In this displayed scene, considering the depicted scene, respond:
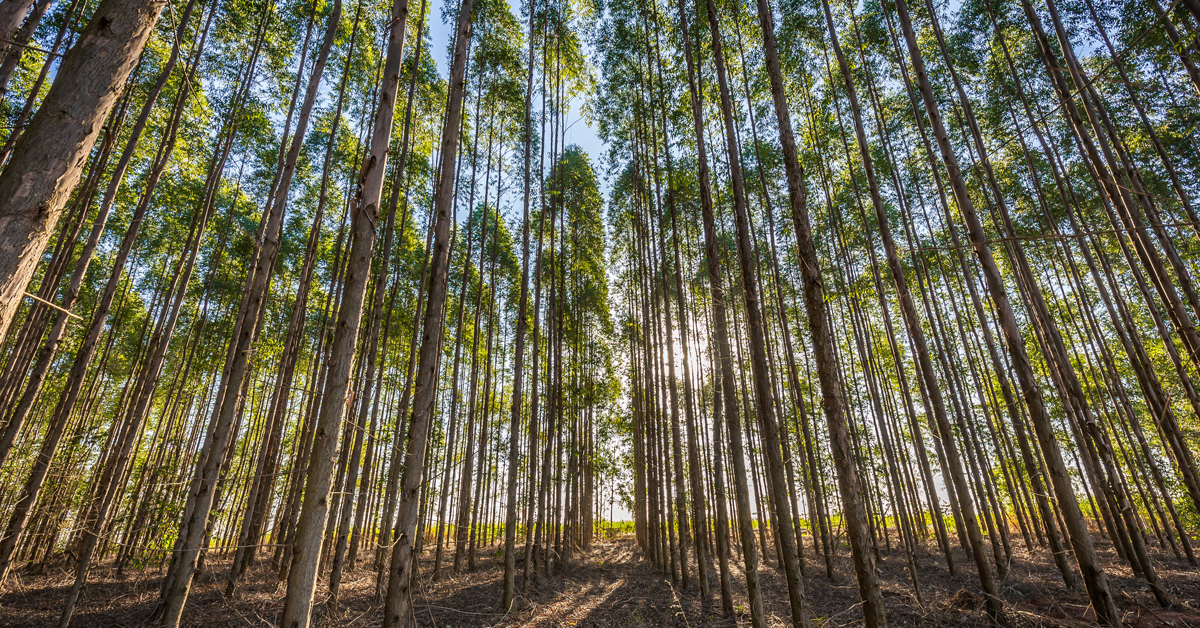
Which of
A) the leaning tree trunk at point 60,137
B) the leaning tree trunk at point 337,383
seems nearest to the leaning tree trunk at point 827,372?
the leaning tree trunk at point 337,383

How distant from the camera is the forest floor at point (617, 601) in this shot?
525 centimetres

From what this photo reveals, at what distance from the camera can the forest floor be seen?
17.2 feet

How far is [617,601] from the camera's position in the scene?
7.57 m

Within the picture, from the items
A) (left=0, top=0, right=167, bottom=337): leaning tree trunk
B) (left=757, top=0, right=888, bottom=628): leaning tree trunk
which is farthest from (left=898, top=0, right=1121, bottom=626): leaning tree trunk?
(left=0, top=0, right=167, bottom=337): leaning tree trunk

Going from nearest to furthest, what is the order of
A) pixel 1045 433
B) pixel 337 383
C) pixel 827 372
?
pixel 337 383 < pixel 827 372 < pixel 1045 433

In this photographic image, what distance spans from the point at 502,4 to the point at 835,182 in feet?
26.9

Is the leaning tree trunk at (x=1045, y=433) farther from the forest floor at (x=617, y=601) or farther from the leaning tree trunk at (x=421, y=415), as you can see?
the leaning tree trunk at (x=421, y=415)

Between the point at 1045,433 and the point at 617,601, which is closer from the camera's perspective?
the point at 1045,433

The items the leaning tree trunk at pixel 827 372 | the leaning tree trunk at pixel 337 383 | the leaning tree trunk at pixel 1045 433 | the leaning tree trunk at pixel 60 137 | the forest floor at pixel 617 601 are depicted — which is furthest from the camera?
the forest floor at pixel 617 601

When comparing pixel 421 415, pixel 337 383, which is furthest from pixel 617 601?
pixel 337 383

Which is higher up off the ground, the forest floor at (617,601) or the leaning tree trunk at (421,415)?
the leaning tree trunk at (421,415)

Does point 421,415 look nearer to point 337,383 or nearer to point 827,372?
point 337,383

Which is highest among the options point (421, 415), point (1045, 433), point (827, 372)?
point (827, 372)

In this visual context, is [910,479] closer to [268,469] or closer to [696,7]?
[696,7]
